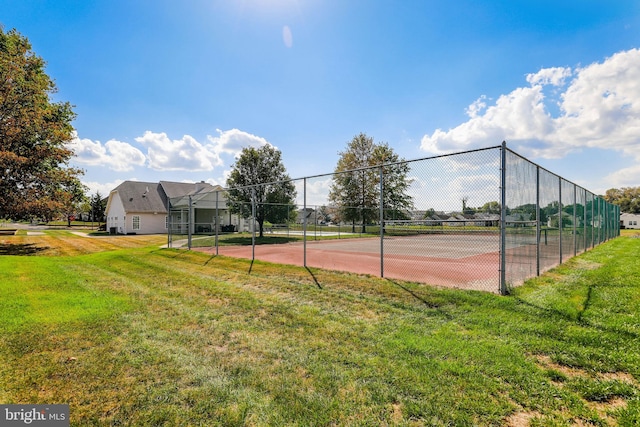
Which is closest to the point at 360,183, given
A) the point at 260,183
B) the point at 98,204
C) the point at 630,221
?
the point at 260,183

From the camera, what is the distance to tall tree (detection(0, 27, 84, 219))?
48.4ft

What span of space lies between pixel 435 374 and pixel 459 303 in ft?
7.98


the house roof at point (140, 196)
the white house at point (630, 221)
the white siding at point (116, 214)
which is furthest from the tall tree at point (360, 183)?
the white house at point (630, 221)

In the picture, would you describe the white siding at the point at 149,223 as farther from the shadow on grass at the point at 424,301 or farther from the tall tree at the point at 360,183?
the shadow on grass at the point at 424,301

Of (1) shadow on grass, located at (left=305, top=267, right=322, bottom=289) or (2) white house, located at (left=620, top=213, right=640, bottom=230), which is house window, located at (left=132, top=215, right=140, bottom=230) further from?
(2) white house, located at (left=620, top=213, right=640, bottom=230)

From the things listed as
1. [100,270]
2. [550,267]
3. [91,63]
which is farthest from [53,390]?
[91,63]

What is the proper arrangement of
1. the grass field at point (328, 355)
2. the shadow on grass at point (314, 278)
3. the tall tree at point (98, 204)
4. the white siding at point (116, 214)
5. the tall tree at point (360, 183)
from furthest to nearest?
the tall tree at point (98, 204) → the white siding at point (116, 214) → the tall tree at point (360, 183) → the shadow on grass at point (314, 278) → the grass field at point (328, 355)

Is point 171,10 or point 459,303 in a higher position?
point 171,10

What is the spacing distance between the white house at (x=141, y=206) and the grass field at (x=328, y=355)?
88.3 feet

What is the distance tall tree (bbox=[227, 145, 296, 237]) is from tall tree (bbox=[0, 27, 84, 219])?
30.6ft

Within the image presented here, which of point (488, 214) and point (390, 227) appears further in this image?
point (390, 227)

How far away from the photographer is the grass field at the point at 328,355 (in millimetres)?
2238

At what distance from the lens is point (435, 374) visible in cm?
272

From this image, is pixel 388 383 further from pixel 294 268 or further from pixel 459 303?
pixel 294 268
